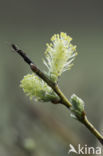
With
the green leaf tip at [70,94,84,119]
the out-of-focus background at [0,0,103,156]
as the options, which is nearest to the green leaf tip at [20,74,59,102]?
the green leaf tip at [70,94,84,119]

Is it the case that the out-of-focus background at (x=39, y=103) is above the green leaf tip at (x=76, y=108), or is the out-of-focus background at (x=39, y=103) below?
above

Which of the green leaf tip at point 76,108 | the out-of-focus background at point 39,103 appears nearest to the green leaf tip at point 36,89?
the green leaf tip at point 76,108

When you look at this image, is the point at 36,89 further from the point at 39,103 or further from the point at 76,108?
the point at 39,103

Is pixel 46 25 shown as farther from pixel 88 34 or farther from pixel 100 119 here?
pixel 100 119

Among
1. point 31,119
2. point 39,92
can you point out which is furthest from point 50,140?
point 39,92

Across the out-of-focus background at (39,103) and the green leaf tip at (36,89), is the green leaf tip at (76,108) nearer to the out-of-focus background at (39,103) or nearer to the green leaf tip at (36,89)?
the green leaf tip at (36,89)

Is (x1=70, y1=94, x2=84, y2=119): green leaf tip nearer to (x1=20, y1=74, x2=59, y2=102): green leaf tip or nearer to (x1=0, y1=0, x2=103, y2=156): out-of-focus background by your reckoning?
(x1=20, y1=74, x2=59, y2=102): green leaf tip

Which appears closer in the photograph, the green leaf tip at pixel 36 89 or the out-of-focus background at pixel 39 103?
the green leaf tip at pixel 36 89

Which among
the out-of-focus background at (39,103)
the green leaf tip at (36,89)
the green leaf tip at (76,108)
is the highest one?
the out-of-focus background at (39,103)

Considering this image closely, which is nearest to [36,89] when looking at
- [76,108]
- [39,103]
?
[76,108]
